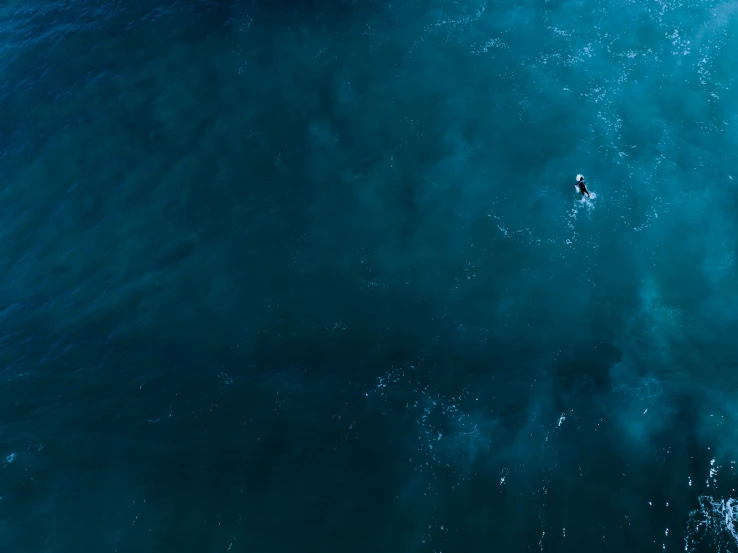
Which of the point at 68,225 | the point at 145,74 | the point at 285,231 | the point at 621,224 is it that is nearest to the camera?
the point at 621,224

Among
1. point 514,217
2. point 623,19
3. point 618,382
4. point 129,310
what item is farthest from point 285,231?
point 623,19

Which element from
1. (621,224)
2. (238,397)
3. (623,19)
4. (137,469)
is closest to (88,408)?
(137,469)

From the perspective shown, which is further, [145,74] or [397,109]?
[145,74]

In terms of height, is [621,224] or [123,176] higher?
[123,176]

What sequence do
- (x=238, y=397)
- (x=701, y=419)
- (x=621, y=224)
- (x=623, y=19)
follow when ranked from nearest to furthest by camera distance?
1. (x=701, y=419)
2. (x=238, y=397)
3. (x=621, y=224)
4. (x=623, y=19)

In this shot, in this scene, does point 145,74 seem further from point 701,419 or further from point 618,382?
point 701,419

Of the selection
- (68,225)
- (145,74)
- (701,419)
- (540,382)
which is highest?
(145,74)
